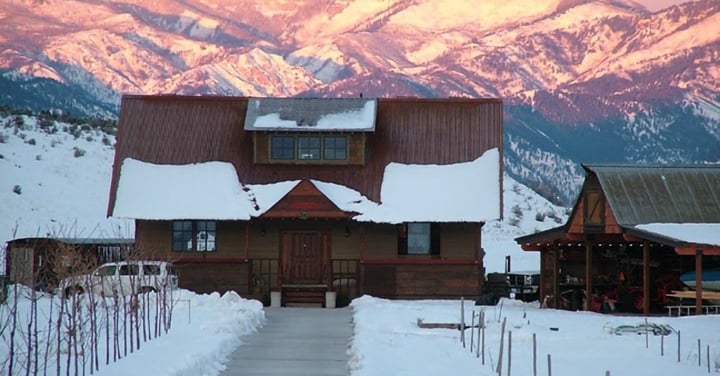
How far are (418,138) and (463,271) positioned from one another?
544cm

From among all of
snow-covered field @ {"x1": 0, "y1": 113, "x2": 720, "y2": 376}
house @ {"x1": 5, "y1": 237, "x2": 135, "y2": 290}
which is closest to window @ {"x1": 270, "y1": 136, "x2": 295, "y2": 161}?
house @ {"x1": 5, "y1": 237, "x2": 135, "y2": 290}

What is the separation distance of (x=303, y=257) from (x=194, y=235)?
11.5ft

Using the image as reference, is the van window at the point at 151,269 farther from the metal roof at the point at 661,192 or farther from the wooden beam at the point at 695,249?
the wooden beam at the point at 695,249

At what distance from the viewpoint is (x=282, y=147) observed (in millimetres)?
44031

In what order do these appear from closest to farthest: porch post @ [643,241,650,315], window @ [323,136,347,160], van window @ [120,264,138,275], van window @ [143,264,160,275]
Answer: van window @ [120,264,138,275] → porch post @ [643,241,650,315] → van window @ [143,264,160,275] → window @ [323,136,347,160]

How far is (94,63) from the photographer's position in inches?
7067

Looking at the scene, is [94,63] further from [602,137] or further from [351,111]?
[351,111]

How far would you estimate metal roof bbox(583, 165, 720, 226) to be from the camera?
37125mm

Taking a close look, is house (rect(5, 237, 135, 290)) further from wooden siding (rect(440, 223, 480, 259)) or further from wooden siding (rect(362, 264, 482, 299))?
wooden siding (rect(440, 223, 480, 259))

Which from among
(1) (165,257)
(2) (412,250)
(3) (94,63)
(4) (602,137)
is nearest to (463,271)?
(2) (412,250)

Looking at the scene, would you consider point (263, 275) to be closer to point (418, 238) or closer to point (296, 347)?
point (418, 238)

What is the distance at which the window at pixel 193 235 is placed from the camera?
42438 mm

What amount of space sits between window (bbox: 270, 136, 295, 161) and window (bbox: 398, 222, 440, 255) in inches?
180

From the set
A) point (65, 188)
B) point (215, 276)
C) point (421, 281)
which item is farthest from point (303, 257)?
point (65, 188)
